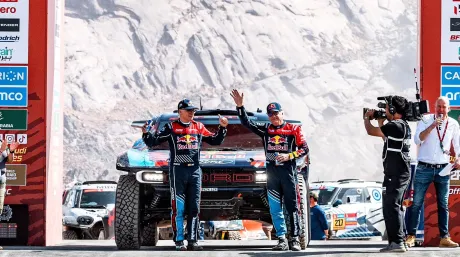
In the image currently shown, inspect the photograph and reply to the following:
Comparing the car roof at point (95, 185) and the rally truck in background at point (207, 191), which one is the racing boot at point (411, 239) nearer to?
the rally truck in background at point (207, 191)

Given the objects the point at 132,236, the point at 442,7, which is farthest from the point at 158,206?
the point at 442,7

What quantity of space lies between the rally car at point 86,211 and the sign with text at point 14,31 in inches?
416

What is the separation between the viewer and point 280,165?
12.6 meters

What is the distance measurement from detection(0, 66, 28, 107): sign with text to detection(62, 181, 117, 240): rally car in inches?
406

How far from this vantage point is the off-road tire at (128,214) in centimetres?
1316

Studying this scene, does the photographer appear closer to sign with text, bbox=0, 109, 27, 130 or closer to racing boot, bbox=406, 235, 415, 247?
racing boot, bbox=406, 235, 415, 247

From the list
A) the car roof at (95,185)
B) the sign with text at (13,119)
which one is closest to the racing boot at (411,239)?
the sign with text at (13,119)

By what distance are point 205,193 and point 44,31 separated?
3.56 metres

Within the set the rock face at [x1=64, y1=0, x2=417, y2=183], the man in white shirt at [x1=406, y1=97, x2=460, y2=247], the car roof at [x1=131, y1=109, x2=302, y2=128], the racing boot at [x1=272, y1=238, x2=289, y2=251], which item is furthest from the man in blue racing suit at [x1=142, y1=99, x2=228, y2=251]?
the rock face at [x1=64, y1=0, x2=417, y2=183]

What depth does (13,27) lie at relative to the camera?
15.0 meters

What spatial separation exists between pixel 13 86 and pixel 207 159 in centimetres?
334

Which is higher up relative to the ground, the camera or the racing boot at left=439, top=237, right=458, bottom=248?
the camera

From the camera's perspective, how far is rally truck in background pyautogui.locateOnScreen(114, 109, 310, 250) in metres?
13.2

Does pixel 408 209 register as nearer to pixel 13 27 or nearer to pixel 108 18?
pixel 13 27
